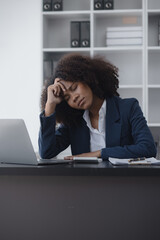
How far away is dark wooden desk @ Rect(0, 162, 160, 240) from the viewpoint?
1.39m

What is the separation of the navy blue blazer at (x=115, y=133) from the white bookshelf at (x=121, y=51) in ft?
5.23

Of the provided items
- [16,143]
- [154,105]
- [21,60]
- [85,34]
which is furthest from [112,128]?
[21,60]

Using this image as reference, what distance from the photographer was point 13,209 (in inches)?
57.2

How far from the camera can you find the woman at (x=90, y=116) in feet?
6.68

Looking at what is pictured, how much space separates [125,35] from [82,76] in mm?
1720

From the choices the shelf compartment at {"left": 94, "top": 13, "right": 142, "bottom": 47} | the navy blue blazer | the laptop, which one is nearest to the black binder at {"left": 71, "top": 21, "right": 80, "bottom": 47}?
the shelf compartment at {"left": 94, "top": 13, "right": 142, "bottom": 47}

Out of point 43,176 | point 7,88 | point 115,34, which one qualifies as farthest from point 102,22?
point 43,176

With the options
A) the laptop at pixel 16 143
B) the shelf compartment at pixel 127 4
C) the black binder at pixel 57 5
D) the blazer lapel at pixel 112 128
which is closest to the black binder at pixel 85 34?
the black binder at pixel 57 5

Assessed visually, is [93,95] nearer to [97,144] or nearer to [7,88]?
[97,144]

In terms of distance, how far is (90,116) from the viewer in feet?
7.49

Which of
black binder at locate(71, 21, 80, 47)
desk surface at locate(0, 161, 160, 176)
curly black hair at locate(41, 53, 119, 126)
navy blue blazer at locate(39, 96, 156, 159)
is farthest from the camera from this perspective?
black binder at locate(71, 21, 80, 47)

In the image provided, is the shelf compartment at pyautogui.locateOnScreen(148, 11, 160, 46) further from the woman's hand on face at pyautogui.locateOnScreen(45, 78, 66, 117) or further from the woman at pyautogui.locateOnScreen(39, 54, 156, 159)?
the woman's hand on face at pyautogui.locateOnScreen(45, 78, 66, 117)

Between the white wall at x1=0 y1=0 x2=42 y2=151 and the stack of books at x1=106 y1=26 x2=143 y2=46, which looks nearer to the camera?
the stack of books at x1=106 y1=26 x2=143 y2=46

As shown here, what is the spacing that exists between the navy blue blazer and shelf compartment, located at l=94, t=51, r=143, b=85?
1.72 m
